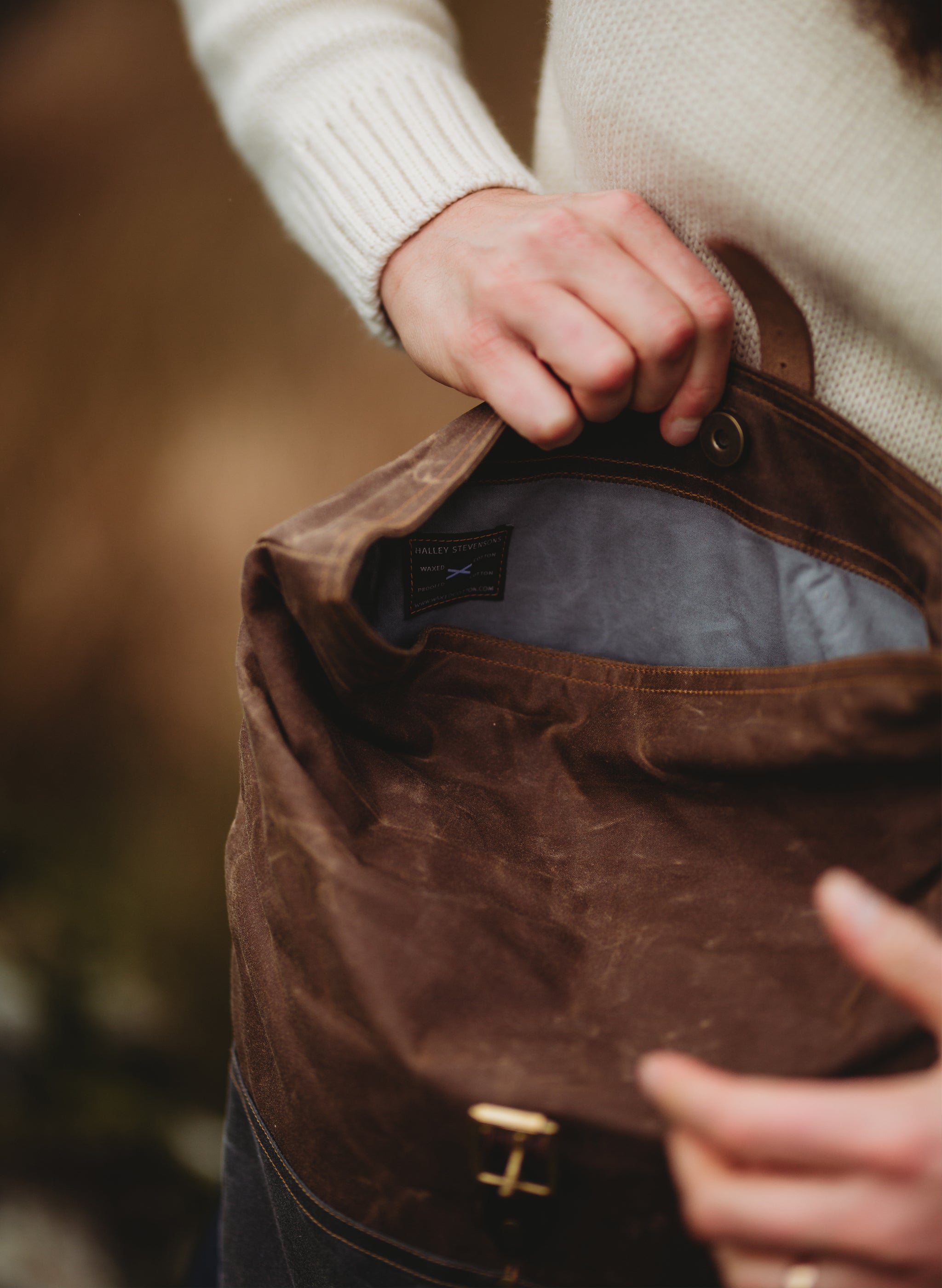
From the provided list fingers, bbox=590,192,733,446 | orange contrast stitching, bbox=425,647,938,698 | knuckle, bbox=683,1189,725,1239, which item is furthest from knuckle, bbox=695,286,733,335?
knuckle, bbox=683,1189,725,1239

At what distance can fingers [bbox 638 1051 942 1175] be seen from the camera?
0.27 metres

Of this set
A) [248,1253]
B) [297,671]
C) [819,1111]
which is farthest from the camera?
[248,1253]

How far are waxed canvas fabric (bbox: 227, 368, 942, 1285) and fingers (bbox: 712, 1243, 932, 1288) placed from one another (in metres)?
0.06

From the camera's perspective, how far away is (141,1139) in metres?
1.28

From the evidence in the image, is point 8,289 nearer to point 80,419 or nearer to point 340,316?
point 80,419

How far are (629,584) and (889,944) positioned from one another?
298 mm

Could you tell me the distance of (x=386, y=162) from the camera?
65 cm

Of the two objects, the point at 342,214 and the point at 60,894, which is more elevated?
the point at 342,214

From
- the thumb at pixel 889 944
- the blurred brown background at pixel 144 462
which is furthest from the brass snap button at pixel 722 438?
the blurred brown background at pixel 144 462

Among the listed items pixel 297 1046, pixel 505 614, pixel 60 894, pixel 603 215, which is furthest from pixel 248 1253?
pixel 60 894

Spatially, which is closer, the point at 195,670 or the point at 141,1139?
the point at 141,1139

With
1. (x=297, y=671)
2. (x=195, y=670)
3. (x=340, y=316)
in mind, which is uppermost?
(x=340, y=316)

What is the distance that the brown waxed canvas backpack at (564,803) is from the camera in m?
0.39

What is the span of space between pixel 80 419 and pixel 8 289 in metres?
0.26
